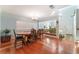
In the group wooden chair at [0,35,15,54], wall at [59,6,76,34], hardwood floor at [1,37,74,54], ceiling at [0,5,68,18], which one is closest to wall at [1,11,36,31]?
ceiling at [0,5,68,18]

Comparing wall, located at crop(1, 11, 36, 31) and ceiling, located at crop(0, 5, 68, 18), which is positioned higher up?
ceiling, located at crop(0, 5, 68, 18)

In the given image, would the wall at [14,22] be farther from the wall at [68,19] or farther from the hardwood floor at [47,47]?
the wall at [68,19]

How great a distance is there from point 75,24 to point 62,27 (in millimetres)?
255

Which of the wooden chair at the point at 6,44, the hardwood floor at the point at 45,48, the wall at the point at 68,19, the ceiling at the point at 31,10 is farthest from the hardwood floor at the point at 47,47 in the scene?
the ceiling at the point at 31,10

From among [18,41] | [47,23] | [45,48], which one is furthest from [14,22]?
[45,48]

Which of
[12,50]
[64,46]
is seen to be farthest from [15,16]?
[64,46]

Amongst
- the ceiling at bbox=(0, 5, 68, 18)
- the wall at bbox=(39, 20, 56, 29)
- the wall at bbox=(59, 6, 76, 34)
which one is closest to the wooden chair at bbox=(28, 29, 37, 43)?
the wall at bbox=(39, 20, 56, 29)

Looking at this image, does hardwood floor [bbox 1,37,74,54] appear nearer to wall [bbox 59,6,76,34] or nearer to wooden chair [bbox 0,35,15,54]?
wooden chair [bbox 0,35,15,54]

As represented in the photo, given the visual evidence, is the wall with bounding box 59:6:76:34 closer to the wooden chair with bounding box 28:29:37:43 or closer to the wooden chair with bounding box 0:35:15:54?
the wooden chair with bounding box 28:29:37:43

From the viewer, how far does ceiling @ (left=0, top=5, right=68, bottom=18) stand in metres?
2.30

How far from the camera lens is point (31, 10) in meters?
2.32

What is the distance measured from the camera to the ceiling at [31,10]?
7.55 ft

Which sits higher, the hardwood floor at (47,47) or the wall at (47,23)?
the wall at (47,23)

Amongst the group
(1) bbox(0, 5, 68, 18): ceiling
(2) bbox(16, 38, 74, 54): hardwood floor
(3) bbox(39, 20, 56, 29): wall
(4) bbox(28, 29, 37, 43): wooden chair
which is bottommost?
(2) bbox(16, 38, 74, 54): hardwood floor
